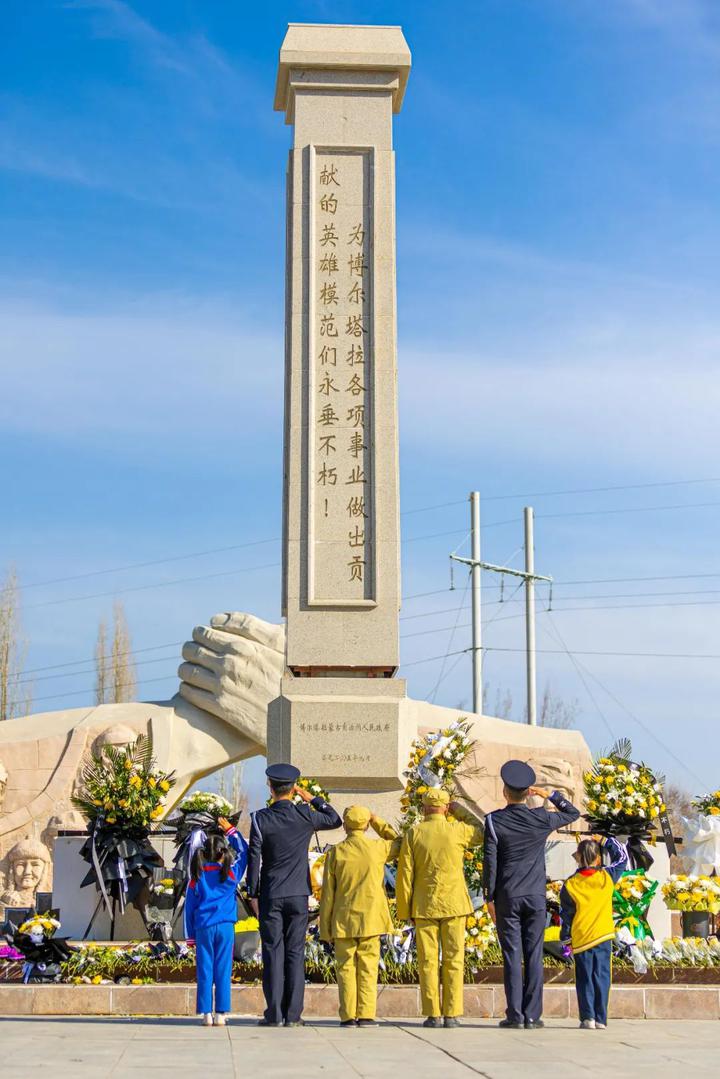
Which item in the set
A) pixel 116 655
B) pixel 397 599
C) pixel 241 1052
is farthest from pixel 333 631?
pixel 116 655

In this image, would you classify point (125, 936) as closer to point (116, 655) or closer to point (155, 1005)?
point (155, 1005)

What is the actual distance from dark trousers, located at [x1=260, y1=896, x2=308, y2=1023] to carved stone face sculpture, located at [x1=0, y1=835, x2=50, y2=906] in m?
10.9

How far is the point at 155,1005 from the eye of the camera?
7.05 meters

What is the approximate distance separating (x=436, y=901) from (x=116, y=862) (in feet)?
10.2

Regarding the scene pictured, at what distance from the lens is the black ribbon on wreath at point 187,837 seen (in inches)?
298

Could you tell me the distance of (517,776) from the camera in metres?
6.61

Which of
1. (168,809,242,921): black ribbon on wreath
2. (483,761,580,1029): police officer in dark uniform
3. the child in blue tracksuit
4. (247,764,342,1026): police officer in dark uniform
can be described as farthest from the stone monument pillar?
(483,761,580,1029): police officer in dark uniform

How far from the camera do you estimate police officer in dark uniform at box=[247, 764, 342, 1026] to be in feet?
21.2

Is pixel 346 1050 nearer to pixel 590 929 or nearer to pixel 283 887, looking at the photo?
pixel 283 887

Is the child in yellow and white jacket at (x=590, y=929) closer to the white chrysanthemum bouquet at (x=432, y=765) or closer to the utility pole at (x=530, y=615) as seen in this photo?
the white chrysanthemum bouquet at (x=432, y=765)

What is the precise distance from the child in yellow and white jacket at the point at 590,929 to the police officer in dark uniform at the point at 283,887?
122 centimetres

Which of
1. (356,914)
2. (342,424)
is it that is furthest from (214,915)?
(342,424)

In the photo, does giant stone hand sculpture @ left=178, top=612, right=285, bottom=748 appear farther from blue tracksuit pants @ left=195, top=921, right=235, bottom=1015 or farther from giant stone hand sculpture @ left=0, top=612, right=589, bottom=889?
blue tracksuit pants @ left=195, top=921, right=235, bottom=1015

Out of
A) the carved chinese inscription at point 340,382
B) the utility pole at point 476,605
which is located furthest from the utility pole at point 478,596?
the carved chinese inscription at point 340,382
